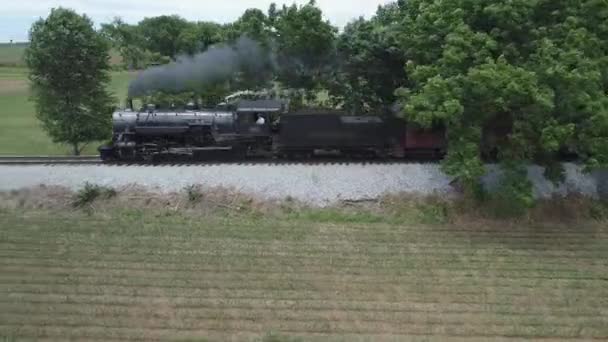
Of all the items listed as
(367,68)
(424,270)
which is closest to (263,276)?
(424,270)

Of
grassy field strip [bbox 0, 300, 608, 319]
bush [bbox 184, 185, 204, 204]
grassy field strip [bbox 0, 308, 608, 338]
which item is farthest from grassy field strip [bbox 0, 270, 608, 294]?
bush [bbox 184, 185, 204, 204]

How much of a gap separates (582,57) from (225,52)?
1389 cm

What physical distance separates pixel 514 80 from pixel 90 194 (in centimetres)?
1275

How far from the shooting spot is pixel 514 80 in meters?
17.8

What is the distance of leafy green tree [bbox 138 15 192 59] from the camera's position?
59425mm

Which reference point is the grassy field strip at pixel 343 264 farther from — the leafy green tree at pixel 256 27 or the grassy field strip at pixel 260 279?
the leafy green tree at pixel 256 27

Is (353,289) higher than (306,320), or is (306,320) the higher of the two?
(353,289)

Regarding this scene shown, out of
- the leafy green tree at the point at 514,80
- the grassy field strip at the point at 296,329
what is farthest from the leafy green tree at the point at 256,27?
the grassy field strip at the point at 296,329

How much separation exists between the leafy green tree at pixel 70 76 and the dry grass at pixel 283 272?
26.4 feet

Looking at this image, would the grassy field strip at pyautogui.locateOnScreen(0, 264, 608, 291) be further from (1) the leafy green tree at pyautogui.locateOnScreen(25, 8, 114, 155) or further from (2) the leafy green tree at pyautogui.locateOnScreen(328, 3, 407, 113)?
(1) the leafy green tree at pyautogui.locateOnScreen(25, 8, 114, 155)

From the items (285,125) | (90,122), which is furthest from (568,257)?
(90,122)

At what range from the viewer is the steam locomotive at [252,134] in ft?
79.1

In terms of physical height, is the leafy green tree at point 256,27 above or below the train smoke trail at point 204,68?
above

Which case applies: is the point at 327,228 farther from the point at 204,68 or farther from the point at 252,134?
the point at 204,68
